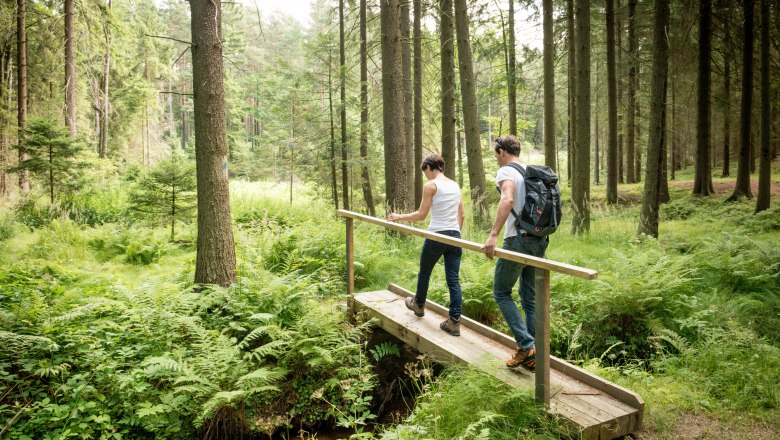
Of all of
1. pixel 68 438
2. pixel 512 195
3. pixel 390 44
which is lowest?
pixel 68 438

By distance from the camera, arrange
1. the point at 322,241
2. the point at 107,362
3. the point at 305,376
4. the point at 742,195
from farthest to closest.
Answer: the point at 742,195 < the point at 322,241 < the point at 305,376 < the point at 107,362

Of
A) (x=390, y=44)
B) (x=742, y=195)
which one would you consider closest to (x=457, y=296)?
(x=390, y=44)

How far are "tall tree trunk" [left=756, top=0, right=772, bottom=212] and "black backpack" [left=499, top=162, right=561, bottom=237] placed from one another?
1290cm

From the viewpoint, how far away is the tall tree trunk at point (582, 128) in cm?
1162

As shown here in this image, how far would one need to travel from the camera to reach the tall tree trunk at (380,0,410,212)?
1060 centimetres

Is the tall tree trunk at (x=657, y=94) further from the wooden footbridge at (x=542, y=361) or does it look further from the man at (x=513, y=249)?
the man at (x=513, y=249)

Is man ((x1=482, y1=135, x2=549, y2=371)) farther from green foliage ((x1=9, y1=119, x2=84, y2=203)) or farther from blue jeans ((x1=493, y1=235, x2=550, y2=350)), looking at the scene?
green foliage ((x1=9, y1=119, x2=84, y2=203))

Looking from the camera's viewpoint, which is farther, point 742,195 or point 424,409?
point 742,195

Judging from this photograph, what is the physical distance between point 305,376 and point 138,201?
26.3 feet

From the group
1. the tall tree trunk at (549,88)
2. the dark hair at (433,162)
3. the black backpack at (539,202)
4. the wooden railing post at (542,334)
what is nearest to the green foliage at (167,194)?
the dark hair at (433,162)

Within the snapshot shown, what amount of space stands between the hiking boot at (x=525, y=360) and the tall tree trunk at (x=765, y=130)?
42.9ft

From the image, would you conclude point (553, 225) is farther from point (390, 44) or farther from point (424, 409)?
point (390, 44)

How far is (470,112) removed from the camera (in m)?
11.9

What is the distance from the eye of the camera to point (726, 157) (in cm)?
2453
